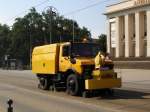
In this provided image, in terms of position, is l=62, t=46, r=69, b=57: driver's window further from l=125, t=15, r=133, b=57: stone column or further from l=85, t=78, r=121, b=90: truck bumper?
l=125, t=15, r=133, b=57: stone column

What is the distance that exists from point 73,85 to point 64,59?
197 centimetres

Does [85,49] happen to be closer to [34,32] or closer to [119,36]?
[119,36]

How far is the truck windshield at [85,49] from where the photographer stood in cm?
2344

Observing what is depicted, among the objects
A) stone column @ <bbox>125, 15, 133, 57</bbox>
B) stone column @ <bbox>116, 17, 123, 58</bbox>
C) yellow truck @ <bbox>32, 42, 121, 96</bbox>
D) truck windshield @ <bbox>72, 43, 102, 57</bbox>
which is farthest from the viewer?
stone column @ <bbox>116, 17, 123, 58</bbox>

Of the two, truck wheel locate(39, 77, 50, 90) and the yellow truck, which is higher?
→ the yellow truck

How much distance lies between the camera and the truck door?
23688mm

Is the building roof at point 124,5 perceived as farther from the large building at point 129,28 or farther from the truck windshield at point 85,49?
the truck windshield at point 85,49

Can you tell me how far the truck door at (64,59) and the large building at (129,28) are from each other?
49083 millimetres

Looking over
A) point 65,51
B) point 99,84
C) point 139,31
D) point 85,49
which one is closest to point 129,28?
point 139,31

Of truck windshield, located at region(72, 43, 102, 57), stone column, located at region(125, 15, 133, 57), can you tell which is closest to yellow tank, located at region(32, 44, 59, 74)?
truck windshield, located at region(72, 43, 102, 57)

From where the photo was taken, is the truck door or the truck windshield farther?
the truck door

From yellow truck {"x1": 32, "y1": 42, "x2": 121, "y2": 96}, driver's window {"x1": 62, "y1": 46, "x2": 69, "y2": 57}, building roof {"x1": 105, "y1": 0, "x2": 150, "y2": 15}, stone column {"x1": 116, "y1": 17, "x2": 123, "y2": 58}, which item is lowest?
yellow truck {"x1": 32, "y1": 42, "x2": 121, "y2": 96}

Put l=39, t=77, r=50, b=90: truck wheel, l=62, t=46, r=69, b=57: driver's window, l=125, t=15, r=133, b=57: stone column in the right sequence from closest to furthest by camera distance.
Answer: l=62, t=46, r=69, b=57: driver's window → l=39, t=77, r=50, b=90: truck wheel → l=125, t=15, r=133, b=57: stone column

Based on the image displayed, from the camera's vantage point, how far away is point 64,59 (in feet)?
79.2
